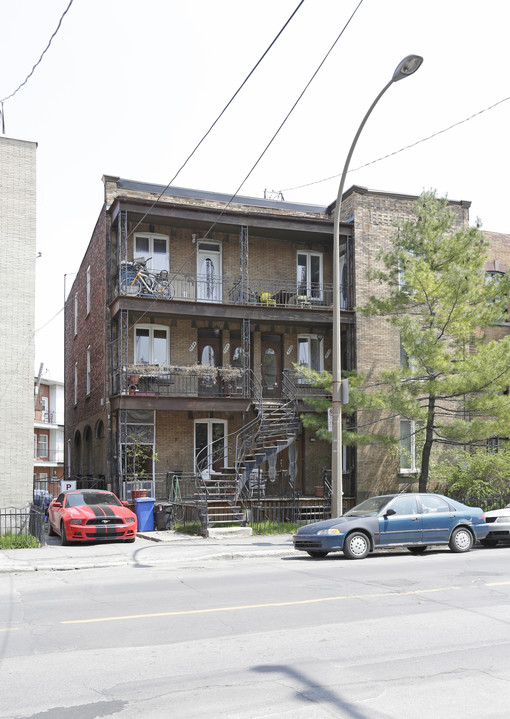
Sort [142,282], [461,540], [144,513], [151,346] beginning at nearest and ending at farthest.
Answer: [461,540], [144,513], [142,282], [151,346]

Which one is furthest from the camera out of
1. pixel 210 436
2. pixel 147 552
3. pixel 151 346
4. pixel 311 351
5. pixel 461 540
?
pixel 311 351

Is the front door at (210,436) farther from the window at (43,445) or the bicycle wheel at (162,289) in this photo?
the window at (43,445)

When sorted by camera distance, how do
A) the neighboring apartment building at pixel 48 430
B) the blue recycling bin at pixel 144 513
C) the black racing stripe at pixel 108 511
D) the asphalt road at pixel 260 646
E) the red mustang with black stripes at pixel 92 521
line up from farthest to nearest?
the neighboring apartment building at pixel 48 430, the blue recycling bin at pixel 144 513, the black racing stripe at pixel 108 511, the red mustang with black stripes at pixel 92 521, the asphalt road at pixel 260 646

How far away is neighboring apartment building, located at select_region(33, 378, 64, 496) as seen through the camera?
5962cm

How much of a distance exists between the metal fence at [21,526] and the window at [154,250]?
9721mm

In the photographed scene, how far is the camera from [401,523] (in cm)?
1516

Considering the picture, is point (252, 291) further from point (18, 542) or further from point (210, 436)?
point (18, 542)

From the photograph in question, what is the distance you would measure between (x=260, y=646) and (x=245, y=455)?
14.8 metres

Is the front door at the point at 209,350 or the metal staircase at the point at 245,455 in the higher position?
the front door at the point at 209,350

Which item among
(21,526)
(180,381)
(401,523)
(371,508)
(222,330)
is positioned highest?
(222,330)

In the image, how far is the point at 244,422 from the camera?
25.0m

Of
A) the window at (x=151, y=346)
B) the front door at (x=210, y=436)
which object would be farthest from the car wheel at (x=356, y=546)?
the window at (x=151, y=346)

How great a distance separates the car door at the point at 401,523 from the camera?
590 inches

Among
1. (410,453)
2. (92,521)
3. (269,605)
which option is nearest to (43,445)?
(410,453)
